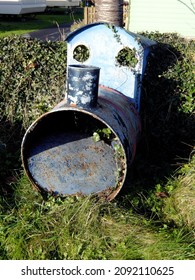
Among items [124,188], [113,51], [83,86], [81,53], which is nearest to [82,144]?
[124,188]

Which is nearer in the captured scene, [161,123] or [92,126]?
[92,126]

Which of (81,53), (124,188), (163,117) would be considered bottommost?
(124,188)

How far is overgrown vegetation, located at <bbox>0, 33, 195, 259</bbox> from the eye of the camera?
13.5 feet

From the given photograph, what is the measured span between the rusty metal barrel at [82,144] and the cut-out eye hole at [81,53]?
29.1 inches

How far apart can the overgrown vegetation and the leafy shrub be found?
1cm

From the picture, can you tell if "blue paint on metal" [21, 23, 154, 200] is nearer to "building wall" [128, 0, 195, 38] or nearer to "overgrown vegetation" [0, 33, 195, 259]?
"overgrown vegetation" [0, 33, 195, 259]

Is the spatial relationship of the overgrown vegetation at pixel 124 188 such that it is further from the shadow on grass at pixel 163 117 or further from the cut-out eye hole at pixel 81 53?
the cut-out eye hole at pixel 81 53

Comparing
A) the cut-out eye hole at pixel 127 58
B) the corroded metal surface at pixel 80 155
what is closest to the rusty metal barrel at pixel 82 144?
the corroded metal surface at pixel 80 155

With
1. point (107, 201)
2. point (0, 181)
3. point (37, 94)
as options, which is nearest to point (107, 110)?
point (107, 201)

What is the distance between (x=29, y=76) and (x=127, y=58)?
5.10 ft

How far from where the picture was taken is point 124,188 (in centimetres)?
526

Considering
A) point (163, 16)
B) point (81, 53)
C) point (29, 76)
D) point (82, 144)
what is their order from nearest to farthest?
point (82, 144)
point (81, 53)
point (29, 76)
point (163, 16)

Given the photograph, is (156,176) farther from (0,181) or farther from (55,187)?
(0,181)

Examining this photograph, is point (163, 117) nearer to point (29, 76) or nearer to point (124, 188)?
point (124, 188)
